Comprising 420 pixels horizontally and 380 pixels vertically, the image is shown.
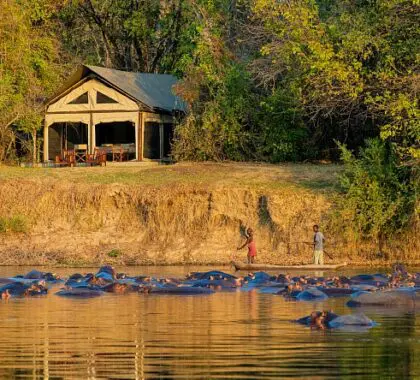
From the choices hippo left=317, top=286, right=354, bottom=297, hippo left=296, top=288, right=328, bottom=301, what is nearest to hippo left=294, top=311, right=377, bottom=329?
hippo left=296, top=288, right=328, bottom=301

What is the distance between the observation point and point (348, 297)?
26.4 metres

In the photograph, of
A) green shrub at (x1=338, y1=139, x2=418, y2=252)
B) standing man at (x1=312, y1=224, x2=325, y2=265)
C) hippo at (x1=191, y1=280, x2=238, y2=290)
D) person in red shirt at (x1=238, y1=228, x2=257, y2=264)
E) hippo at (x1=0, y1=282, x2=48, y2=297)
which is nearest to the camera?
hippo at (x1=0, y1=282, x2=48, y2=297)

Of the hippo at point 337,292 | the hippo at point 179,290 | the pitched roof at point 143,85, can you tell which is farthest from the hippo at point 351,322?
the pitched roof at point 143,85

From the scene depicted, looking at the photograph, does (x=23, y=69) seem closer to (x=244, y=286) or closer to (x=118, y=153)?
(x=118, y=153)

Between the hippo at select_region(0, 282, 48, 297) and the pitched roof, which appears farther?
the pitched roof

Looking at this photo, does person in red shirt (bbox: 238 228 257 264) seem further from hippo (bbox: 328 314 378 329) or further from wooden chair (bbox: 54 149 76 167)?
hippo (bbox: 328 314 378 329)

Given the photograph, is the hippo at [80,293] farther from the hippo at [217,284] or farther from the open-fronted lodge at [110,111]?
the open-fronted lodge at [110,111]

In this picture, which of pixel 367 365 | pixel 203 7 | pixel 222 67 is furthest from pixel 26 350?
pixel 203 7

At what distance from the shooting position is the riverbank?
38.8m

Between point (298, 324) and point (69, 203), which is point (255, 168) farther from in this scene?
point (298, 324)

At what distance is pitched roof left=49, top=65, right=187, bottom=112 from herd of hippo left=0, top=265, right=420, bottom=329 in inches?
774

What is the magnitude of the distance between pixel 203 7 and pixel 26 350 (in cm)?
3368

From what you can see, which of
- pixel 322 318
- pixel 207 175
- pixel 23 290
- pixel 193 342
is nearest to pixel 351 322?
pixel 322 318

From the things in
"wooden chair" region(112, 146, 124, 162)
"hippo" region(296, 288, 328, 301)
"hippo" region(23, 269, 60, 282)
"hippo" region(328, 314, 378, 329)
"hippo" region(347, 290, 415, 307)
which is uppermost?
"wooden chair" region(112, 146, 124, 162)
